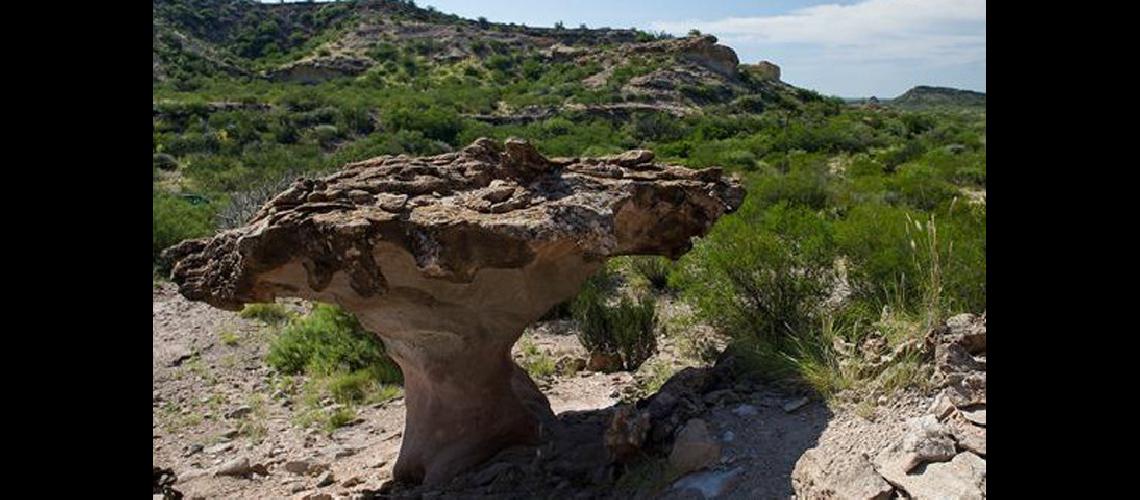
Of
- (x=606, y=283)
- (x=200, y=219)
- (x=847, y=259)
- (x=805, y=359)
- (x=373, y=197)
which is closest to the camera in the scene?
(x=373, y=197)

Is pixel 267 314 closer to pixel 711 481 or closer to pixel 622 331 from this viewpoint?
pixel 622 331

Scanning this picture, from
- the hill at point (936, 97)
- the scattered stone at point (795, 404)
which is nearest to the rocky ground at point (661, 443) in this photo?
the scattered stone at point (795, 404)

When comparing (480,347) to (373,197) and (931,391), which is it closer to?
(373,197)

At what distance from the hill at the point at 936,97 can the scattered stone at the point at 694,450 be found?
290ft

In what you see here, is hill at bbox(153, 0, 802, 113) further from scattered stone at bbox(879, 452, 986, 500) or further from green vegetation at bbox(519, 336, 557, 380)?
scattered stone at bbox(879, 452, 986, 500)

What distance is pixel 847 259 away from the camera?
6312 mm

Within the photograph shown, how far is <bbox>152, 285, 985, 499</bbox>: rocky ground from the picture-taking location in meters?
3.22

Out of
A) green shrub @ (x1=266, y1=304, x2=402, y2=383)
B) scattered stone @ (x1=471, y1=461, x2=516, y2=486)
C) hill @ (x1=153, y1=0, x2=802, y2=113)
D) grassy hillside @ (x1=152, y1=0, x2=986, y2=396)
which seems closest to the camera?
scattered stone @ (x1=471, y1=461, x2=516, y2=486)

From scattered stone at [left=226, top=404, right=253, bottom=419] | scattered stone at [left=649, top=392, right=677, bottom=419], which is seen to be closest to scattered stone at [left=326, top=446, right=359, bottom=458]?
scattered stone at [left=226, top=404, right=253, bottom=419]

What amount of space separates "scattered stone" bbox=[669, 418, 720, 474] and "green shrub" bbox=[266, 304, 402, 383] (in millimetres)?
4027

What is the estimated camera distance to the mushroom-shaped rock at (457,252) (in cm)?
381

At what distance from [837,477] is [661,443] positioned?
101 centimetres
